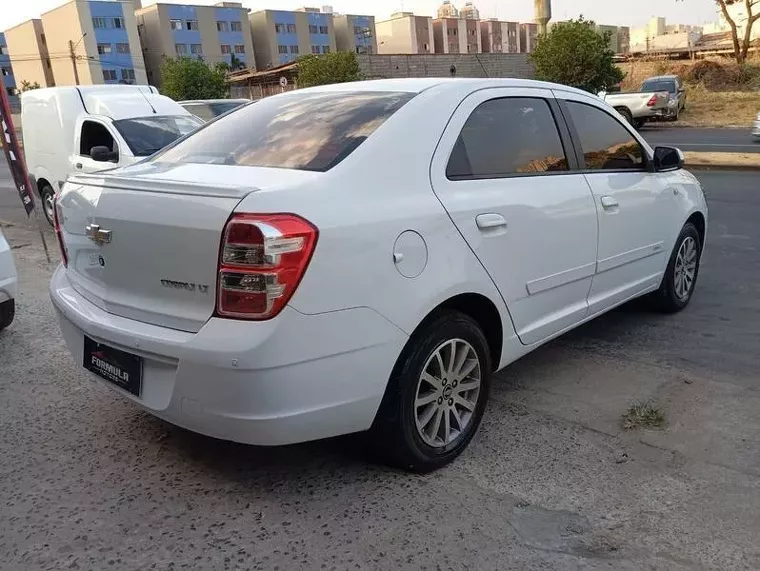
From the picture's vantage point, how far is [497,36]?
129m

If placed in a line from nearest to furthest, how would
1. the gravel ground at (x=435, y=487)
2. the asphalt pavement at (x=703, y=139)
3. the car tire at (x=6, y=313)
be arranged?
the gravel ground at (x=435, y=487) → the car tire at (x=6, y=313) → the asphalt pavement at (x=703, y=139)

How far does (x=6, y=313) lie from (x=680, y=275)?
501 centimetres

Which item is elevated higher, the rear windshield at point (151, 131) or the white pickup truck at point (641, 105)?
the rear windshield at point (151, 131)

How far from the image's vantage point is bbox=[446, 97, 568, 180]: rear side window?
3230mm

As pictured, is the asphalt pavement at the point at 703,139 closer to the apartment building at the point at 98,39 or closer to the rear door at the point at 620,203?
the rear door at the point at 620,203

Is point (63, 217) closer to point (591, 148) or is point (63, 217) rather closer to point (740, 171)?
point (591, 148)

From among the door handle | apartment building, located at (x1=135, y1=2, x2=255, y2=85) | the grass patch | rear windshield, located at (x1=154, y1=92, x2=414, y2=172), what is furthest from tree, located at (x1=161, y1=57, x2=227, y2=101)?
apartment building, located at (x1=135, y1=2, x2=255, y2=85)

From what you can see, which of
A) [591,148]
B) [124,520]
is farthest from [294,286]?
[591,148]

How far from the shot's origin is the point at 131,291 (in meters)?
2.82

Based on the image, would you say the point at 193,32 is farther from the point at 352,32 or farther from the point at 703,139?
the point at 703,139

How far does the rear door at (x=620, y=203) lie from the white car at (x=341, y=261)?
10cm

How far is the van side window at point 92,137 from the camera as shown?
962 cm

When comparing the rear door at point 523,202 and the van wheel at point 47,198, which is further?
the van wheel at point 47,198

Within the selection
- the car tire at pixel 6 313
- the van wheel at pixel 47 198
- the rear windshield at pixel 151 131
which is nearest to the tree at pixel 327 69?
the van wheel at pixel 47 198
